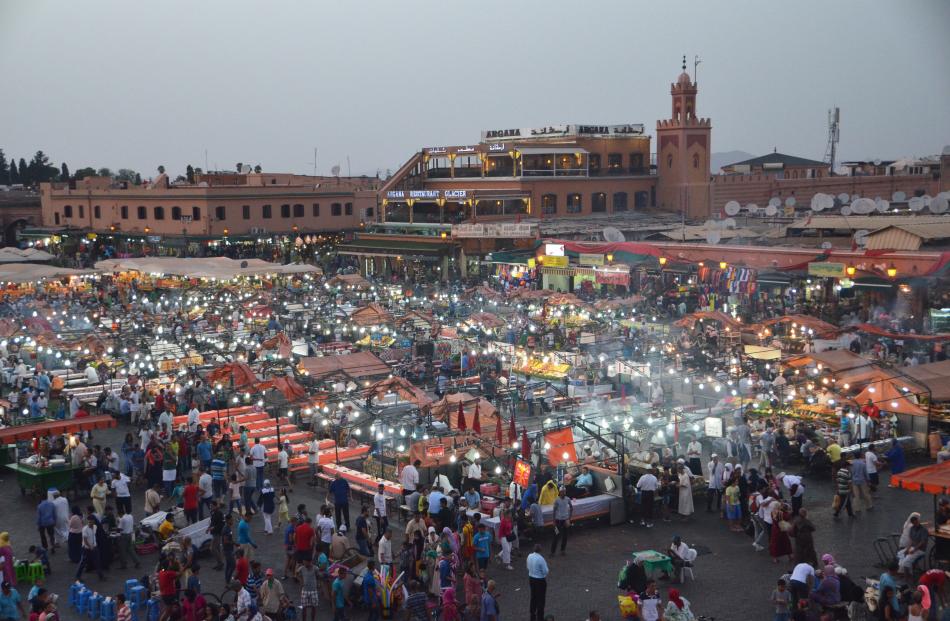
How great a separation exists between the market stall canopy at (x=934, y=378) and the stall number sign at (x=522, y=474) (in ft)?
27.9

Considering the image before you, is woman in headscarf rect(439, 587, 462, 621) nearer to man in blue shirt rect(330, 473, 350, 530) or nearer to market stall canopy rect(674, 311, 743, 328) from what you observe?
man in blue shirt rect(330, 473, 350, 530)

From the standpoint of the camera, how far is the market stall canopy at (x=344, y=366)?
22266 mm

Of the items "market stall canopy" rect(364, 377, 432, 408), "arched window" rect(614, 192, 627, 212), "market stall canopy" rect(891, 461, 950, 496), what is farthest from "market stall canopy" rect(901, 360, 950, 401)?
"arched window" rect(614, 192, 627, 212)

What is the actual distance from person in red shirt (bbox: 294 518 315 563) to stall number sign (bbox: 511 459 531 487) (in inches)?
147

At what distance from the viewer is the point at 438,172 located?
6097cm

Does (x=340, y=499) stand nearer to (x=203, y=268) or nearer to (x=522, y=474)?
(x=522, y=474)

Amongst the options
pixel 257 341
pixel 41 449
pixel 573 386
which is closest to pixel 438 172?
pixel 257 341

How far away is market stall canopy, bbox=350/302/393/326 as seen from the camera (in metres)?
31.2

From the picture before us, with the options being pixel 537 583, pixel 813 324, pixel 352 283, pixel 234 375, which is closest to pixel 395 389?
pixel 234 375

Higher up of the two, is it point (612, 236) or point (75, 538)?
point (612, 236)

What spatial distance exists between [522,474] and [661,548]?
2559mm

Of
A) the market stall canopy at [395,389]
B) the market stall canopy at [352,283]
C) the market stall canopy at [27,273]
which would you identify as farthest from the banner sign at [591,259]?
the market stall canopy at [395,389]

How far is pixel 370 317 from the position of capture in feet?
103

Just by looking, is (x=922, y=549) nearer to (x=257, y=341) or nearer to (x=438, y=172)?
(x=257, y=341)
